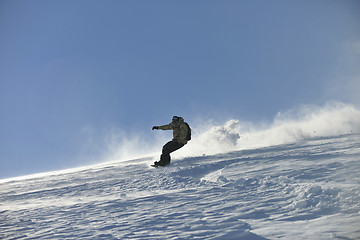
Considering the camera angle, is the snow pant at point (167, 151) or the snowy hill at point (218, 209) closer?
the snowy hill at point (218, 209)

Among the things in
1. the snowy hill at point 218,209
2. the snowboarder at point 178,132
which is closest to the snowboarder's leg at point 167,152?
the snowboarder at point 178,132

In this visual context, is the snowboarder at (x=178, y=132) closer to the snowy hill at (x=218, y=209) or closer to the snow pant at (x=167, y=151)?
the snow pant at (x=167, y=151)

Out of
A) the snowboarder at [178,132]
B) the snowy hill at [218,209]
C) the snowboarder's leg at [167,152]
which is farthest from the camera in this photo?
the snowboarder at [178,132]

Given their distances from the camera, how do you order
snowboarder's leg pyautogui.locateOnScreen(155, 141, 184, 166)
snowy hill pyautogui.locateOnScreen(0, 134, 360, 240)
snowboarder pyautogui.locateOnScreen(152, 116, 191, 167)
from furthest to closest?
snowboarder pyautogui.locateOnScreen(152, 116, 191, 167) < snowboarder's leg pyautogui.locateOnScreen(155, 141, 184, 166) < snowy hill pyautogui.locateOnScreen(0, 134, 360, 240)

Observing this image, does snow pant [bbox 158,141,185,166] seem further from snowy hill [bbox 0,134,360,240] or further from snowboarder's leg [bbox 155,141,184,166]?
snowy hill [bbox 0,134,360,240]

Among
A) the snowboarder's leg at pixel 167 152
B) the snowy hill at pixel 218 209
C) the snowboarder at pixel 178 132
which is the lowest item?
the snowy hill at pixel 218 209

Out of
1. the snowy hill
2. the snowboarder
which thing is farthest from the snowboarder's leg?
the snowy hill

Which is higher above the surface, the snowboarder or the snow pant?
the snowboarder

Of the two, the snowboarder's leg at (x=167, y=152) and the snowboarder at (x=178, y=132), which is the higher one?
the snowboarder at (x=178, y=132)

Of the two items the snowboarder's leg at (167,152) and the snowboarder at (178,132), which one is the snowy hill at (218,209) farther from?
the snowboarder at (178,132)

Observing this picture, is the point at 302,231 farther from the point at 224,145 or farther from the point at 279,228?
the point at 224,145

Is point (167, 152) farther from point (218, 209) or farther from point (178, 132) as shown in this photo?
point (218, 209)

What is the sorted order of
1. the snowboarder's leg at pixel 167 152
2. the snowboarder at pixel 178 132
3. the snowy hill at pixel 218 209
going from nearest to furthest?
the snowy hill at pixel 218 209
the snowboarder's leg at pixel 167 152
the snowboarder at pixel 178 132

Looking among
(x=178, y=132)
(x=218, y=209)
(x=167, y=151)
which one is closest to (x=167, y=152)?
(x=167, y=151)
